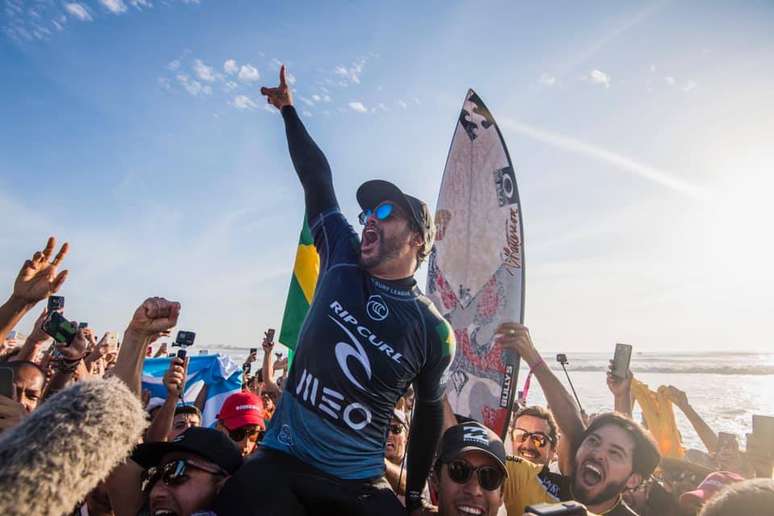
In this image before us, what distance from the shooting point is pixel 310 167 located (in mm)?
2930

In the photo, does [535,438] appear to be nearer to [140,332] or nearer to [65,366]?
[140,332]

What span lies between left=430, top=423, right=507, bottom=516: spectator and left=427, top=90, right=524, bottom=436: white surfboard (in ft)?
6.44

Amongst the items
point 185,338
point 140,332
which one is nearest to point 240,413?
point 185,338

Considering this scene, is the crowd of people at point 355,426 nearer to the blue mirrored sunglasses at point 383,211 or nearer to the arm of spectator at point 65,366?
the blue mirrored sunglasses at point 383,211

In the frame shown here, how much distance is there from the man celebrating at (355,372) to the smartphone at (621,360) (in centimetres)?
304

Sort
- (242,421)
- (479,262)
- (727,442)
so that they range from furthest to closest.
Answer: (727,442) → (479,262) → (242,421)

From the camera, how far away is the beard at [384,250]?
251 centimetres

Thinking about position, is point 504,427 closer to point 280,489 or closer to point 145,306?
point 280,489

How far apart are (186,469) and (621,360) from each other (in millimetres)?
4220

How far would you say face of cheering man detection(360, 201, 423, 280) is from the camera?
2525 mm

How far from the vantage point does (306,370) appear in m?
2.21

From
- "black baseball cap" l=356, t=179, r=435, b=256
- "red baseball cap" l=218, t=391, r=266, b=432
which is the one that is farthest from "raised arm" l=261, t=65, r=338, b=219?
"red baseball cap" l=218, t=391, r=266, b=432

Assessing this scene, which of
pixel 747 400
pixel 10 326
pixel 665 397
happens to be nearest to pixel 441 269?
pixel 10 326

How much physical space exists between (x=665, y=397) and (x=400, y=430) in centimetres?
543
